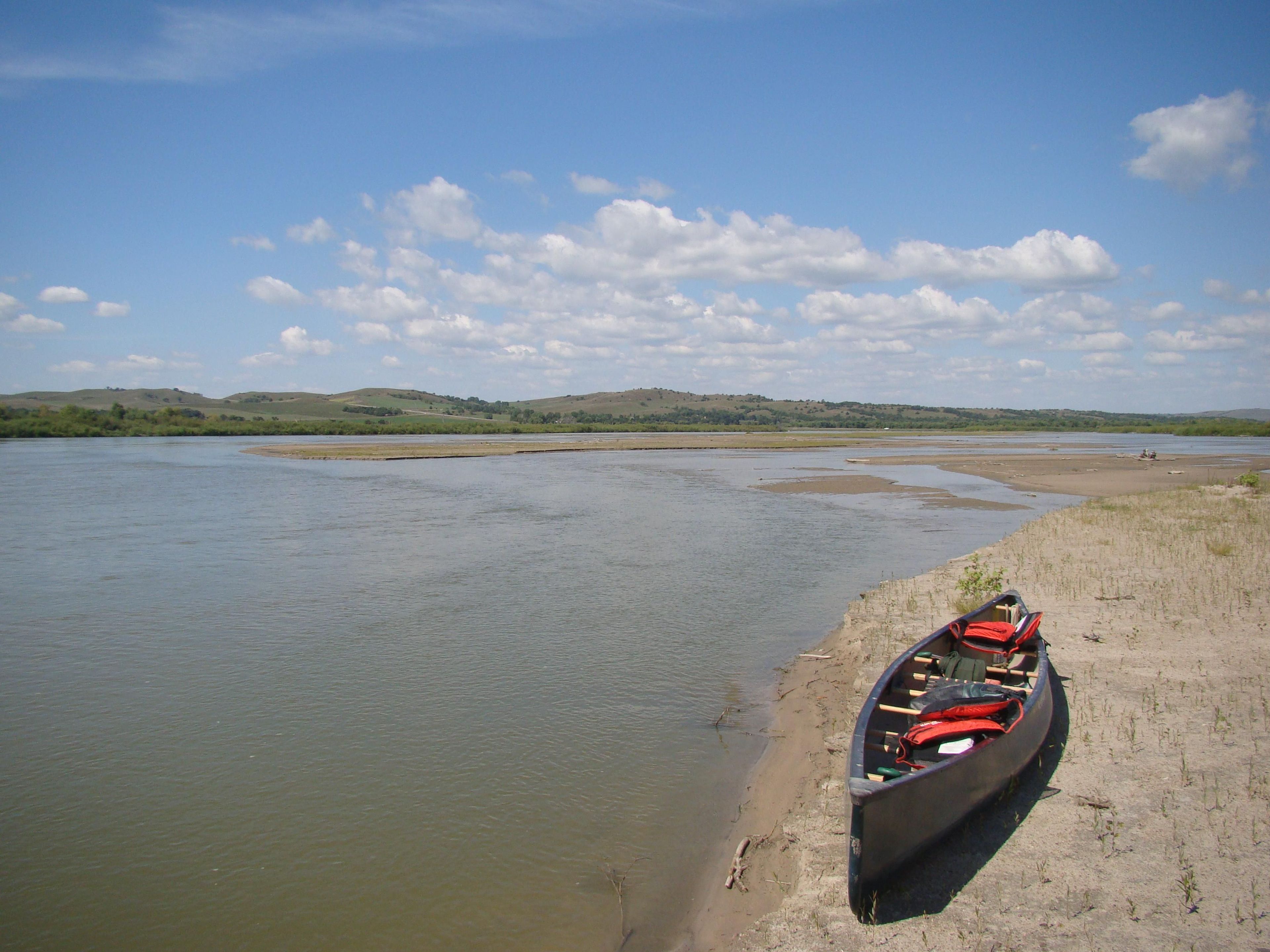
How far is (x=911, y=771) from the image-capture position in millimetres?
7715

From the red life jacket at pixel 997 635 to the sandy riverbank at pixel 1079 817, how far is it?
0.99m

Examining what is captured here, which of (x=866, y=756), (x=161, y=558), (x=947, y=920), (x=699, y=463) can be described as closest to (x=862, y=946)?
(x=947, y=920)

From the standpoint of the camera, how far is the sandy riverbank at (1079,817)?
6.46m

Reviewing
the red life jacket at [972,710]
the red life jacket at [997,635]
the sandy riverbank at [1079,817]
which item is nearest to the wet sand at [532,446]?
the red life jacket at [997,635]

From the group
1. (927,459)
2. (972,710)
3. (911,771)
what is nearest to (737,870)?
(911,771)

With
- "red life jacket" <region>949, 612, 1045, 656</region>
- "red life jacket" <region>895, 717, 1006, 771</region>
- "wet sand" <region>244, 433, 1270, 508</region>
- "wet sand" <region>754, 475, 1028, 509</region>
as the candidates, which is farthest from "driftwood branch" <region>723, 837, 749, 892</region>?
"wet sand" <region>244, 433, 1270, 508</region>

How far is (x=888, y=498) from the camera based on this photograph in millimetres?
42500

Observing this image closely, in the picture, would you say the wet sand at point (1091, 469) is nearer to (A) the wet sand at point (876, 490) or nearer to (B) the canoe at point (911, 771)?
(A) the wet sand at point (876, 490)

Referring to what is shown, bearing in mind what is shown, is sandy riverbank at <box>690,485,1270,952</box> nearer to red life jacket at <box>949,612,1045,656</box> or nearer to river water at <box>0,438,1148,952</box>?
river water at <box>0,438,1148,952</box>

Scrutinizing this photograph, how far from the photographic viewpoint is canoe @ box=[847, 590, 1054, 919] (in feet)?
21.5

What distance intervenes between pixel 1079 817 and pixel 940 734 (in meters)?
1.67

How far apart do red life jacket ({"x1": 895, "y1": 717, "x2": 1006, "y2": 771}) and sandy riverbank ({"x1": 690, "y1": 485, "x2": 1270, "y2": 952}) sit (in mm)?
833

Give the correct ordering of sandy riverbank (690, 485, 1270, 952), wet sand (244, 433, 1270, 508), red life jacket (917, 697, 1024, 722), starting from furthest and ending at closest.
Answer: wet sand (244, 433, 1270, 508) < red life jacket (917, 697, 1024, 722) < sandy riverbank (690, 485, 1270, 952)

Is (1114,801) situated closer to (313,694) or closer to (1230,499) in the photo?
(313,694)
